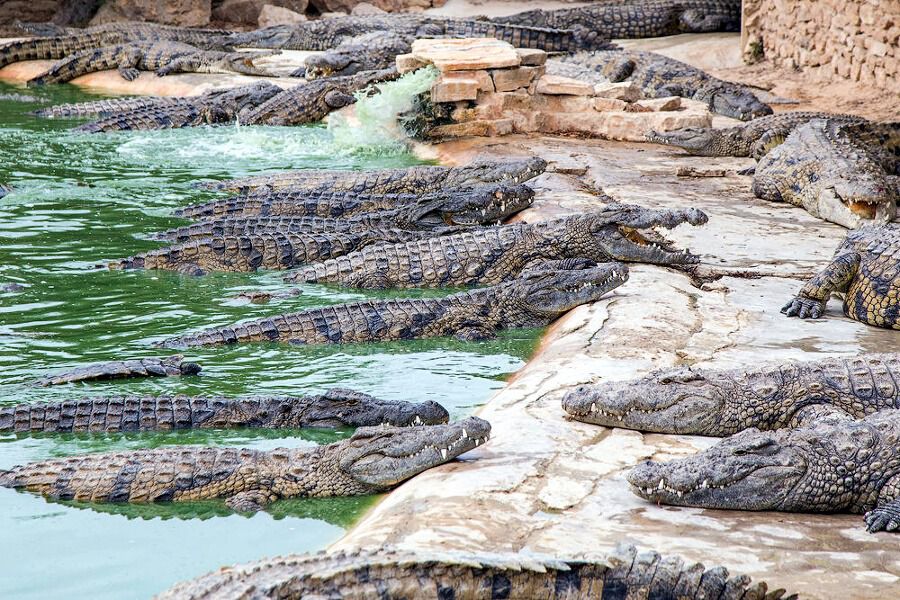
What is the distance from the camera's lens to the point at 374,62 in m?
17.1

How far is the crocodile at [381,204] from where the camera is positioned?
9453 millimetres

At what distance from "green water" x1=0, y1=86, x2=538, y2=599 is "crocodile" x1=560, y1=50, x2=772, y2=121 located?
430cm

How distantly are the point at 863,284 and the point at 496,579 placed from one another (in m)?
4.22

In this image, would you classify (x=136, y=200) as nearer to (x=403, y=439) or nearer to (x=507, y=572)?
(x=403, y=439)

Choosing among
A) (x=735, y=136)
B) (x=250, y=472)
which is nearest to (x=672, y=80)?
(x=735, y=136)

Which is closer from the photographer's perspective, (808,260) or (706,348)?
(706,348)

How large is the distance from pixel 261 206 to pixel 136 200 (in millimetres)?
1397

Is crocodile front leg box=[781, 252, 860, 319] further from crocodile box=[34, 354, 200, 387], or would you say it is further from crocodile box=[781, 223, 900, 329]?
crocodile box=[34, 354, 200, 387]

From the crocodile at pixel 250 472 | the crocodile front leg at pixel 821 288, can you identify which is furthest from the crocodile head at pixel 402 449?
the crocodile front leg at pixel 821 288

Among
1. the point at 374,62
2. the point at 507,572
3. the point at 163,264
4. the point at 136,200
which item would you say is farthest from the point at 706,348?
the point at 374,62

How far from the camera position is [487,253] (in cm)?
824

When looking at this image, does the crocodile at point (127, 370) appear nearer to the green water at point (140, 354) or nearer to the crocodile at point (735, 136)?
the green water at point (140, 354)

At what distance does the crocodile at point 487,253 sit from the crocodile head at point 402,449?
3.43 m

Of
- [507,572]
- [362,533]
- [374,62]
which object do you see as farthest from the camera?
[374,62]
